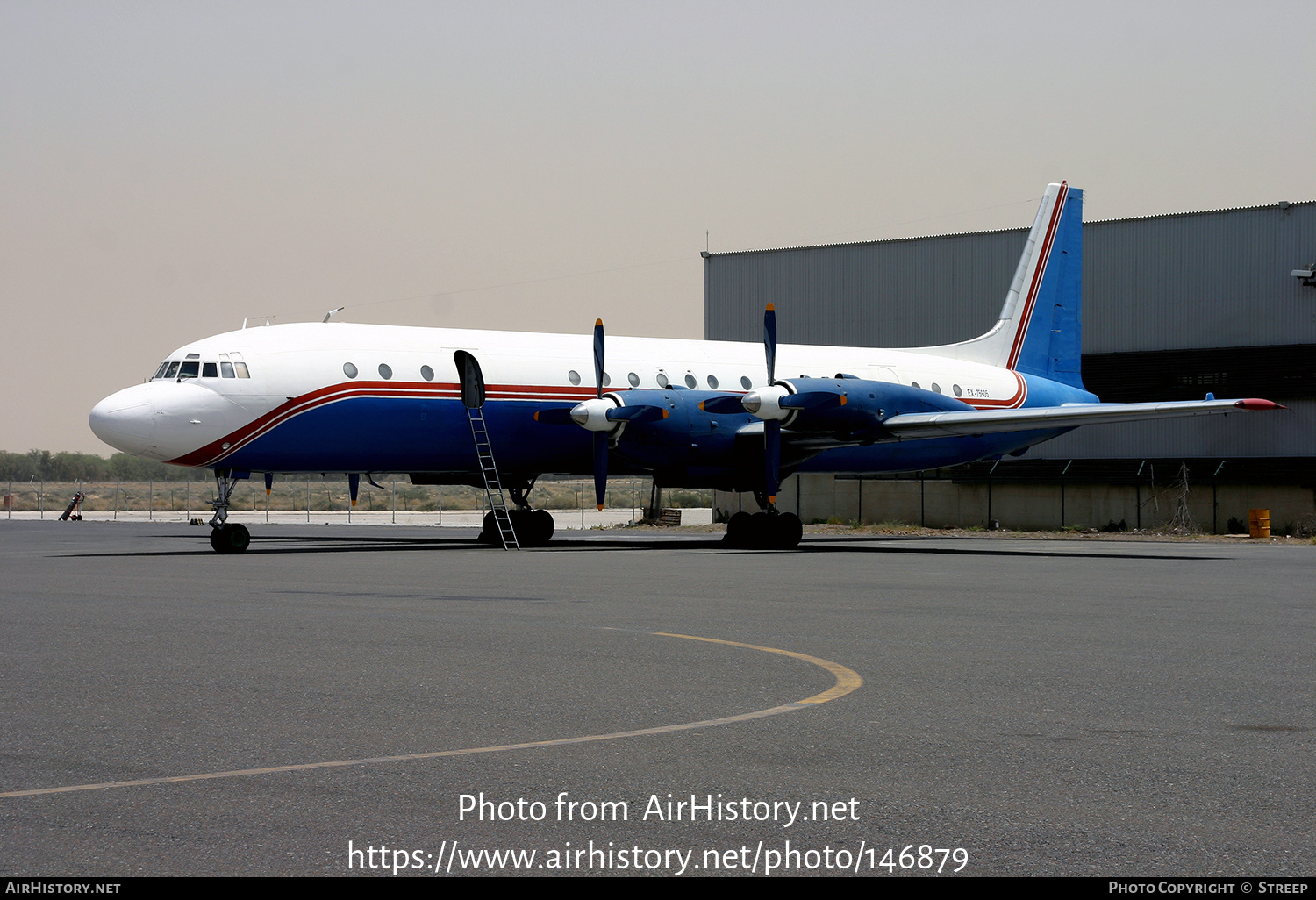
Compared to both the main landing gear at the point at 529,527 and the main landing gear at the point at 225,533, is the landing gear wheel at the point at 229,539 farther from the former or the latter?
the main landing gear at the point at 529,527

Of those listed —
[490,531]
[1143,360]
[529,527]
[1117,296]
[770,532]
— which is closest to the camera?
[770,532]

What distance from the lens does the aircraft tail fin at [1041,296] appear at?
40.6 meters

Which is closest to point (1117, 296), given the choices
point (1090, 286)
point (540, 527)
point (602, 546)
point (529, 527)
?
point (1090, 286)

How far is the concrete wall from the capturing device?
151ft

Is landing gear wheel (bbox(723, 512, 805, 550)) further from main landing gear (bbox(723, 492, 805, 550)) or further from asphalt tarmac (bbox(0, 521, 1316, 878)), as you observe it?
asphalt tarmac (bbox(0, 521, 1316, 878))

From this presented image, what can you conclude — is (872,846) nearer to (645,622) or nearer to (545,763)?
(545,763)

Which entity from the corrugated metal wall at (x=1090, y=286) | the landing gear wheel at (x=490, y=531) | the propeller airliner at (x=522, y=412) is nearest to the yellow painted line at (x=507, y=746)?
the propeller airliner at (x=522, y=412)

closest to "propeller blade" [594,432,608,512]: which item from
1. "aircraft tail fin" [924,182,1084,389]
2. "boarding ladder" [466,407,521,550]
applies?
"boarding ladder" [466,407,521,550]

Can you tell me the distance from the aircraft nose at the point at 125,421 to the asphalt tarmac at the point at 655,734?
1095 cm

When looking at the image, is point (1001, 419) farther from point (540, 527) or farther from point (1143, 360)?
point (1143, 360)

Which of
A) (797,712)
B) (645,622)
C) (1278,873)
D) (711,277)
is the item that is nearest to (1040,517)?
(711,277)

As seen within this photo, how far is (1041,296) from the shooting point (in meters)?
40.8

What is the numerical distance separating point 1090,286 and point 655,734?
47022 millimetres

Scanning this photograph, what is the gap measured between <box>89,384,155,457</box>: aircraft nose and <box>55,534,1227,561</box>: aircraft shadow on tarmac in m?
2.39
